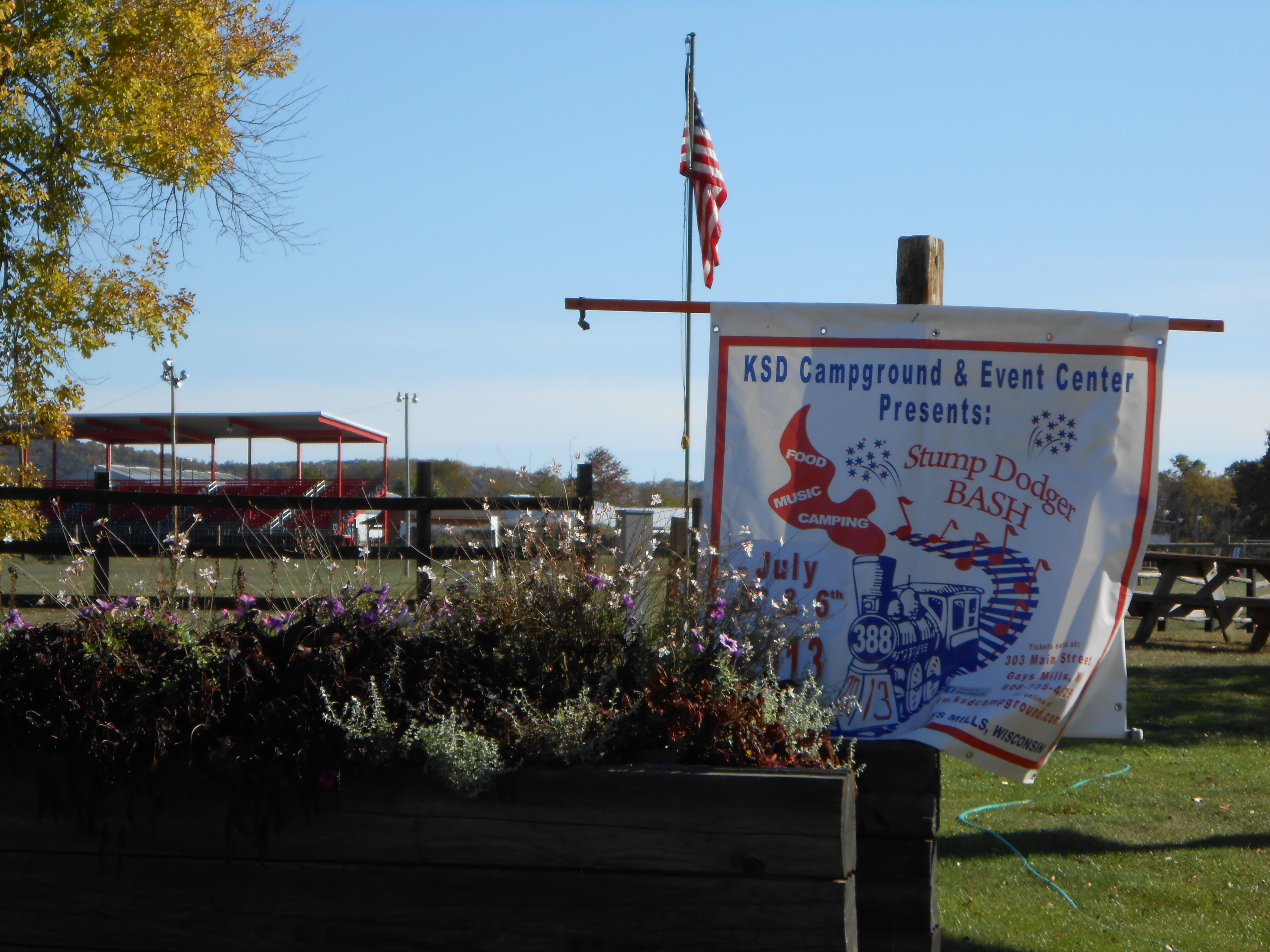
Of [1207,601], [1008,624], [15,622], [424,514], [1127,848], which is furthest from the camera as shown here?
[1207,601]

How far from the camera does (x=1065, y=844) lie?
16.4 ft

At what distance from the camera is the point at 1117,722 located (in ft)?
10.4

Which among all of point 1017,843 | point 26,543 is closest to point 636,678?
point 1017,843

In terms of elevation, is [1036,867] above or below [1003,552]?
below

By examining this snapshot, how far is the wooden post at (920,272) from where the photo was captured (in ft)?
11.3

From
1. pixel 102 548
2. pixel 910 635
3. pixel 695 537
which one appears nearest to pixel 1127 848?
pixel 910 635

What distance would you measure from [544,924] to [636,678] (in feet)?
2.15

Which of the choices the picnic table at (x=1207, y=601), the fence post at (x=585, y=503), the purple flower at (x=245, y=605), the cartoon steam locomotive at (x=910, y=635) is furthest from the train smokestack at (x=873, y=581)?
the picnic table at (x=1207, y=601)

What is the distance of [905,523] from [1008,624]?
0.41m

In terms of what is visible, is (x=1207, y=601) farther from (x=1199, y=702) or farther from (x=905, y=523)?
(x=905, y=523)

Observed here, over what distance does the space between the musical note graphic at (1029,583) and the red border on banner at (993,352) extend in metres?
0.24

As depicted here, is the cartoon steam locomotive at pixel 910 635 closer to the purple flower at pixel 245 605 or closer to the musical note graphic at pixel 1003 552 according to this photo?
the musical note graphic at pixel 1003 552

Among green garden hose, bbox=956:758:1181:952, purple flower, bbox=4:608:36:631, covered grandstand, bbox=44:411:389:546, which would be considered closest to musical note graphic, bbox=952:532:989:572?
green garden hose, bbox=956:758:1181:952

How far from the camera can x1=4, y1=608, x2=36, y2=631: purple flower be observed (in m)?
2.92
